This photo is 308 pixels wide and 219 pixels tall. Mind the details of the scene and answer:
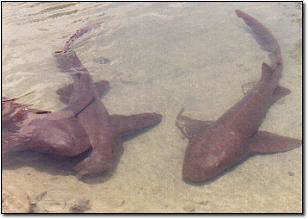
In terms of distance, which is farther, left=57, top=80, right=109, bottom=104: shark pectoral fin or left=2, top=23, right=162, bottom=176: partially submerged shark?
left=57, top=80, right=109, bottom=104: shark pectoral fin

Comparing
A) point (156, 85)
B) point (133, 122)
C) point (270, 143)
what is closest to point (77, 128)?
point (133, 122)

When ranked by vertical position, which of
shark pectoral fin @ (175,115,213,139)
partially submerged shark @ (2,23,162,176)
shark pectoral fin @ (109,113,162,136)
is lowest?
shark pectoral fin @ (175,115,213,139)

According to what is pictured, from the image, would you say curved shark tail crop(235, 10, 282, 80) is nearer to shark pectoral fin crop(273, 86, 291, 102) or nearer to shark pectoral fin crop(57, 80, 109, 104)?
shark pectoral fin crop(273, 86, 291, 102)

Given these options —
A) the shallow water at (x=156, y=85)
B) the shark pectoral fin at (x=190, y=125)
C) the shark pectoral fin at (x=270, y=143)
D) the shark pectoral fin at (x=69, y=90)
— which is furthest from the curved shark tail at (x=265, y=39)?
the shark pectoral fin at (x=69, y=90)

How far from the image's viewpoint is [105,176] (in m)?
5.41

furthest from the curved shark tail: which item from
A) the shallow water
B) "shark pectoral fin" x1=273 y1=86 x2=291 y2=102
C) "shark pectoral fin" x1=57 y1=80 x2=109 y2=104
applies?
"shark pectoral fin" x1=57 y1=80 x2=109 y2=104

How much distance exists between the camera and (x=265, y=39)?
8.66 metres

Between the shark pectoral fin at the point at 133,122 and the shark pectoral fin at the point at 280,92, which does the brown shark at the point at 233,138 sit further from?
the shark pectoral fin at the point at 133,122

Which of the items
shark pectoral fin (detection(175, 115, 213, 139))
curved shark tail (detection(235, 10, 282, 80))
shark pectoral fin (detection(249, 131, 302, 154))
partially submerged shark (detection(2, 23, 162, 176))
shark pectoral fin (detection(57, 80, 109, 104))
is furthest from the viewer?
curved shark tail (detection(235, 10, 282, 80))

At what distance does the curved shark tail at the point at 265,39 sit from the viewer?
24.8ft

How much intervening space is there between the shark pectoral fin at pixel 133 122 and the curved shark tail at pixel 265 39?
2.58 m

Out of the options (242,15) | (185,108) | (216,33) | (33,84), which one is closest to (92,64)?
(33,84)

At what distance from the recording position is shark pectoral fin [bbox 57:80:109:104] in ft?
23.1

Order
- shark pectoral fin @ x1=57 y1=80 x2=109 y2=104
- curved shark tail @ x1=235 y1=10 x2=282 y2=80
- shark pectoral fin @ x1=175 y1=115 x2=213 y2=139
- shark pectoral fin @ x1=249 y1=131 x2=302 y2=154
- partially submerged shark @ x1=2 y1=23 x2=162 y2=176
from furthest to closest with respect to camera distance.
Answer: curved shark tail @ x1=235 y1=10 x2=282 y2=80
shark pectoral fin @ x1=57 y1=80 x2=109 y2=104
shark pectoral fin @ x1=175 y1=115 x2=213 y2=139
shark pectoral fin @ x1=249 y1=131 x2=302 y2=154
partially submerged shark @ x1=2 y1=23 x2=162 y2=176
